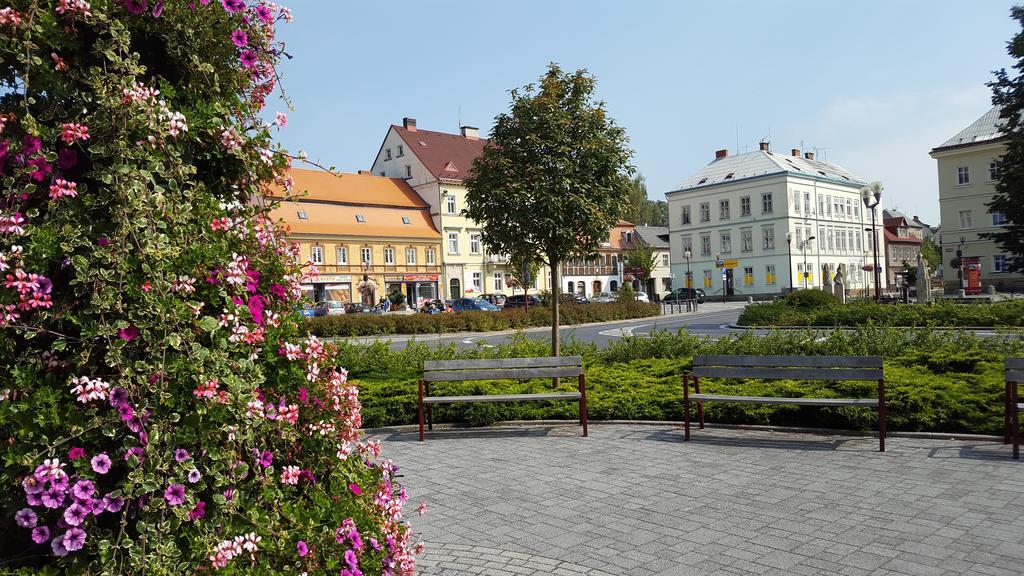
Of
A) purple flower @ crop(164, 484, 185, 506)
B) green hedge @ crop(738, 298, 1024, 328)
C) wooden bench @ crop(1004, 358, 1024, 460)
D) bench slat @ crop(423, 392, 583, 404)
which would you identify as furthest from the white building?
purple flower @ crop(164, 484, 185, 506)

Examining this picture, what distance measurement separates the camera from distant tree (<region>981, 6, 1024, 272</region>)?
104 ft

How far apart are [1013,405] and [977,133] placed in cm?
6729

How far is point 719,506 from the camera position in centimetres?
590

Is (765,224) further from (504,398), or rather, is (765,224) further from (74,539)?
(74,539)

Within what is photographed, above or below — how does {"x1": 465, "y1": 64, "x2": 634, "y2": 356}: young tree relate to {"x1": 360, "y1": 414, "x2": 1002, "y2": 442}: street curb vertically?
above

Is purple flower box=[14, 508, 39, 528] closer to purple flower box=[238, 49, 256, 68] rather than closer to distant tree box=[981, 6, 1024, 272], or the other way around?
purple flower box=[238, 49, 256, 68]

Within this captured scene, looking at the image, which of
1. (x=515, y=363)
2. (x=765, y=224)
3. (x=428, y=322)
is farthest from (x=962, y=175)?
(x=515, y=363)

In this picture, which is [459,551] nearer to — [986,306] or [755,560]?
[755,560]

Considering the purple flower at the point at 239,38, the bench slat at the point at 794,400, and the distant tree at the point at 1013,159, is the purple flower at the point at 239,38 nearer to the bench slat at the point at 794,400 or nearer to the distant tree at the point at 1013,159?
the bench slat at the point at 794,400

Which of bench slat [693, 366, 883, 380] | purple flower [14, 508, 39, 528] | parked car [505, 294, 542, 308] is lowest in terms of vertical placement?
bench slat [693, 366, 883, 380]

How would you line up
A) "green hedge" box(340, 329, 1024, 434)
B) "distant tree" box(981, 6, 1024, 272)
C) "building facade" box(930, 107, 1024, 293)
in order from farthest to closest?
"building facade" box(930, 107, 1024, 293) < "distant tree" box(981, 6, 1024, 272) < "green hedge" box(340, 329, 1024, 434)

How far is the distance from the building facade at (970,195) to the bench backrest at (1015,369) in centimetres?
5851

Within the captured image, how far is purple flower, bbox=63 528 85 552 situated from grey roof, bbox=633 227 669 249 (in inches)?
3642

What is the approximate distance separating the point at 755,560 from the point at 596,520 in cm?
131
